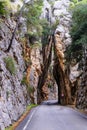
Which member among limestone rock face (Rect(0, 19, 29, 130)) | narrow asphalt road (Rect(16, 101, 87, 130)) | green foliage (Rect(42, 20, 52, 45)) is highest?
green foliage (Rect(42, 20, 52, 45))

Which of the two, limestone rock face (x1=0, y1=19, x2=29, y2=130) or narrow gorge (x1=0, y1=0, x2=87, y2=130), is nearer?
limestone rock face (x1=0, y1=19, x2=29, y2=130)

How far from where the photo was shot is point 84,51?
2855 centimetres

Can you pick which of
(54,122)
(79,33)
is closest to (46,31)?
(79,33)

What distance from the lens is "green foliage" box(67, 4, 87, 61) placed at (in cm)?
2530

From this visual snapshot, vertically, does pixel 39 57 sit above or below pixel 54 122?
above

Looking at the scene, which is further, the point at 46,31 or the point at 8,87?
the point at 46,31

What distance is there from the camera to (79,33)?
26797 millimetres

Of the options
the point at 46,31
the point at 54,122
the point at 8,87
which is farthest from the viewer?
the point at 46,31

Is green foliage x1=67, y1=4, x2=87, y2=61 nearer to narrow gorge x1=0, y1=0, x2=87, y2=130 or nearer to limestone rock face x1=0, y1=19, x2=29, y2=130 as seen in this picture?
narrow gorge x1=0, y1=0, x2=87, y2=130

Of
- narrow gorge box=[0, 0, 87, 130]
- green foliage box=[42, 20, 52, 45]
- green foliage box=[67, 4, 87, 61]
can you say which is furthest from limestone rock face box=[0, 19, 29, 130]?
green foliage box=[42, 20, 52, 45]

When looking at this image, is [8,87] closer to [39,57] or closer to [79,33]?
[79,33]

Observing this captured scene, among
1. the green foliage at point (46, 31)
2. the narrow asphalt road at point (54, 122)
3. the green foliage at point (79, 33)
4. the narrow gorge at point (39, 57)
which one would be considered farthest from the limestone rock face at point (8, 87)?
the green foliage at point (46, 31)

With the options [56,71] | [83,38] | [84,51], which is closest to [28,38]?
[56,71]

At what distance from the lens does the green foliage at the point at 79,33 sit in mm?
25302
